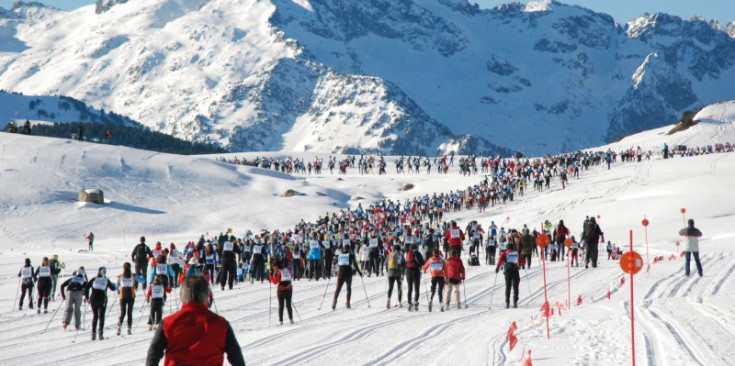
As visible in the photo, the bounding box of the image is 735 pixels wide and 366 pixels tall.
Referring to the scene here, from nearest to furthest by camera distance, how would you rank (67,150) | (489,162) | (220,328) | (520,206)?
1. (220,328)
2. (520,206)
3. (67,150)
4. (489,162)

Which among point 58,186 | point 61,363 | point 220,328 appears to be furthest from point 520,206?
point 220,328

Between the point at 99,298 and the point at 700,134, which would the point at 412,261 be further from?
the point at 700,134

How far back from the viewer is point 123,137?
150 m

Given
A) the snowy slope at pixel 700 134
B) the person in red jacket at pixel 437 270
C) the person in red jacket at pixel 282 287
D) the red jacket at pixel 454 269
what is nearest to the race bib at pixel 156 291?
the person in red jacket at pixel 282 287

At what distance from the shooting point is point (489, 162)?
250 feet

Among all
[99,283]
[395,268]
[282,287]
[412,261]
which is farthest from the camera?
[395,268]

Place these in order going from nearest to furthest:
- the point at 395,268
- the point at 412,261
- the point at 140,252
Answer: the point at 412,261 < the point at 395,268 < the point at 140,252

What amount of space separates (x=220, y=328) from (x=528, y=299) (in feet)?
47.7

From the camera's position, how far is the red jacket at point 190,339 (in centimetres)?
630

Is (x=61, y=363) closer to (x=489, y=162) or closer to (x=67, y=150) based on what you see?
(x=67, y=150)

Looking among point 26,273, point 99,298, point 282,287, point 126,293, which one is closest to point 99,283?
point 99,298

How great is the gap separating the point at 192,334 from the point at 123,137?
150309 millimetres

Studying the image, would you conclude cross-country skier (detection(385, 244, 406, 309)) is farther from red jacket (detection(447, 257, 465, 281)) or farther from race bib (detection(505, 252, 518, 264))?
race bib (detection(505, 252, 518, 264))

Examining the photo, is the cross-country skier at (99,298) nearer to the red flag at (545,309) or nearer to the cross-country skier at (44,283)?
the cross-country skier at (44,283)
